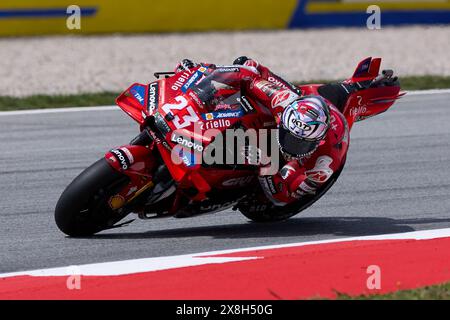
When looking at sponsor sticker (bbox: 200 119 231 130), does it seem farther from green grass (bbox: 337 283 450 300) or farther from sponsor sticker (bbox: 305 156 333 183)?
green grass (bbox: 337 283 450 300)

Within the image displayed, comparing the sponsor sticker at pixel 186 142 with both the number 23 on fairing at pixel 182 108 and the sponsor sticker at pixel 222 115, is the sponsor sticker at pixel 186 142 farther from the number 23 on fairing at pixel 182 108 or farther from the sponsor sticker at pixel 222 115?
the sponsor sticker at pixel 222 115

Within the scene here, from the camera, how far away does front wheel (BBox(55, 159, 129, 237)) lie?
23.5 feet

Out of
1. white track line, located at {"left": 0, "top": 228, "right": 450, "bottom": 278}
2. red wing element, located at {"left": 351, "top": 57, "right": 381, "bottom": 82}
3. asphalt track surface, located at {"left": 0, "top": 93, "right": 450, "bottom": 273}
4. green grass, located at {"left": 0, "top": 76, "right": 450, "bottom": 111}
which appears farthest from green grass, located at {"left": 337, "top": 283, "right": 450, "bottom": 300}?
green grass, located at {"left": 0, "top": 76, "right": 450, "bottom": 111}

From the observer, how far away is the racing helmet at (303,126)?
676cm

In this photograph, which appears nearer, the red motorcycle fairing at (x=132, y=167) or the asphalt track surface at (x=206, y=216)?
the red motorcycle fairing at (x=132, y=167)

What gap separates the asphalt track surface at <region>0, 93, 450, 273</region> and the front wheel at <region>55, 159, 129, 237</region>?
0.14 m

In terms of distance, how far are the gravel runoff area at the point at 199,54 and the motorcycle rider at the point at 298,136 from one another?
22.9 ft

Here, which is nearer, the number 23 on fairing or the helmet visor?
the helmet visor

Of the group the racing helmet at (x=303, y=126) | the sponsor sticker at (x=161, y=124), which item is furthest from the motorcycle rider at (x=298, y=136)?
the sponsor sticker at (x=161, y=124)

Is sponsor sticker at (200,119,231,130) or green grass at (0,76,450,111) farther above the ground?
green grass at (0,76,450,111)

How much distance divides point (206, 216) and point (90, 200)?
145 centimetres

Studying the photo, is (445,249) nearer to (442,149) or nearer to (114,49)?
(442,149)

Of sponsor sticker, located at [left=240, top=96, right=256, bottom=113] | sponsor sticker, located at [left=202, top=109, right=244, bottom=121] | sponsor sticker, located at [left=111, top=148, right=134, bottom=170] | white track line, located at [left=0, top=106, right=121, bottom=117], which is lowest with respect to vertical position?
sponsor sticker, located at [left=111, top=148, right=134, bottom=170]
